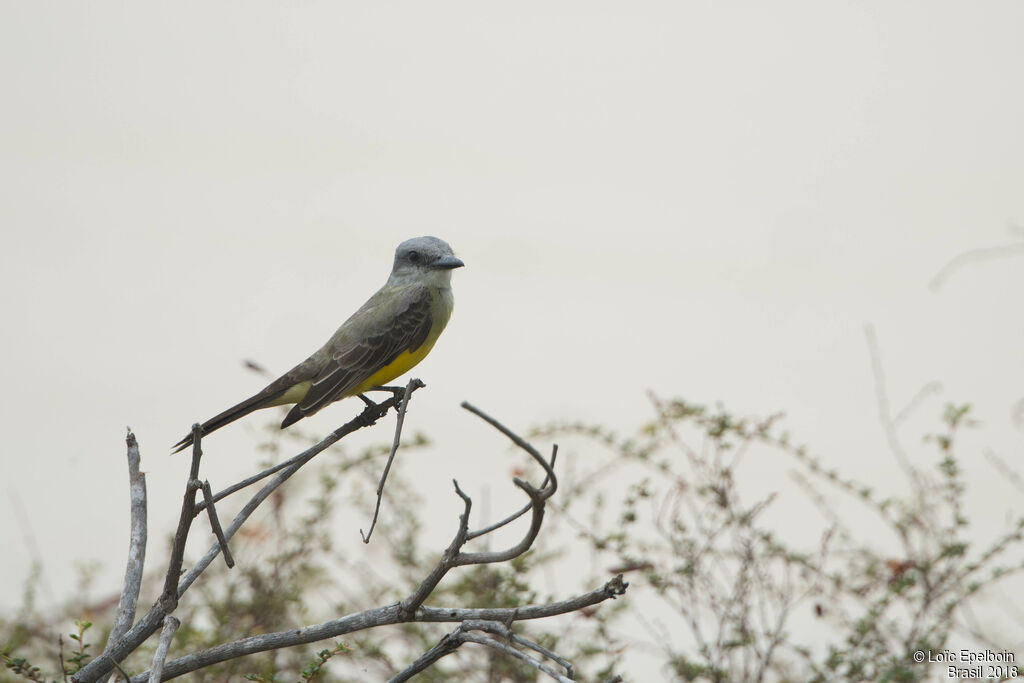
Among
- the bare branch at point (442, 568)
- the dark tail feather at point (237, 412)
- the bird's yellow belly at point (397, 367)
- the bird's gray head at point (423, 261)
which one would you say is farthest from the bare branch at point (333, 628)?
the bird's gray head at point (423, 261)

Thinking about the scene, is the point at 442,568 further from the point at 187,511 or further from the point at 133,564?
the point at 133,564

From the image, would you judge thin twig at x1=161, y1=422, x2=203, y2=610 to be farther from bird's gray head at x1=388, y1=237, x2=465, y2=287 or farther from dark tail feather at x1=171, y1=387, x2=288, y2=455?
bird's gray head at x1=388, y1=237, x2=465, y2=287

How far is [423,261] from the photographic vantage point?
466 cm

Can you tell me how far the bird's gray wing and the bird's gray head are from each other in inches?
5.2

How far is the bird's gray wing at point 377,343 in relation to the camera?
13.5ft

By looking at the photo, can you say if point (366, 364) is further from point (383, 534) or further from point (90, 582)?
point (90, 582)

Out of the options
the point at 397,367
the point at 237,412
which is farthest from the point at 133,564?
the point at 397,367

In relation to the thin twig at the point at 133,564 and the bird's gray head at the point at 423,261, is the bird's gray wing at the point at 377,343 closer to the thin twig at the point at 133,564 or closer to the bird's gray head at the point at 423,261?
the bird's gray head at the point at 423,261

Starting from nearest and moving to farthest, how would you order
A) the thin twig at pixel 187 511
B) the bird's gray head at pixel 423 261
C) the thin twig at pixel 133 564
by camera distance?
the thin twig at pixel 187 511 < the thin twig at pixel 133 564 < the bird's gray head at pixel 423 261

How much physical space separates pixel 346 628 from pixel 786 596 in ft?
8.68

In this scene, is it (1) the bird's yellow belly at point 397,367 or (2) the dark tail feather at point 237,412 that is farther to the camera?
(1) the bird's yellow belly at point 397,367

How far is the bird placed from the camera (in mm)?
4133

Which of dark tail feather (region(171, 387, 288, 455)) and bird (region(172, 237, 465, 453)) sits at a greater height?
bird (region(172, 237, 465, 453))

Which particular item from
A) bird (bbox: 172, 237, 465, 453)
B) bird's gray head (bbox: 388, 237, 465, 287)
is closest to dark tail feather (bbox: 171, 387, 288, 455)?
bird (bbox: 172, 237, 465, 453)
